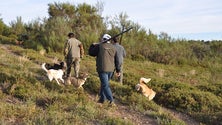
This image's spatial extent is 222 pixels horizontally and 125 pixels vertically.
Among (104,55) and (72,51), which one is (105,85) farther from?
(72,51)

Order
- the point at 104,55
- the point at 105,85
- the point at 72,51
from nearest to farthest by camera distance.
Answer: the point at 104,55 → the point at 105,85 → the point at 72,51

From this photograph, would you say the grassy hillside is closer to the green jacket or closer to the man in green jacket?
the man in green jacket

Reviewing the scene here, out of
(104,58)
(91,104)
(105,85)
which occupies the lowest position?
(91,104)

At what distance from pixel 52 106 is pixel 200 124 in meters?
3.55

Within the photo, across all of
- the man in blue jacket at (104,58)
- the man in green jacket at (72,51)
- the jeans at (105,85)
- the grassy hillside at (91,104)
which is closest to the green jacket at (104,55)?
the man in blue jacket at (104,58)

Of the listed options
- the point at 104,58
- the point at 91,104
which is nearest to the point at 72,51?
the point at 104,58

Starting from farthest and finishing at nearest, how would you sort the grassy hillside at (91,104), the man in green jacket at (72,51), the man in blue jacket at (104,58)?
1. the man in green jacket at (72,51)
2. the man in blue jacket at (104,58)
3. the grassy hillside at (91,104)

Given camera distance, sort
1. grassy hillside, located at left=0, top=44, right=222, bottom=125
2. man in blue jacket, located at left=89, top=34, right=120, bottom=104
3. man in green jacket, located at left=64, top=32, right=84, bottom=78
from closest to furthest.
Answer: grassy hillside, located at left=0, top=44, right=222, bottom=125, man in blue jacket, located at left=89, top=34, right=120, bottom=104, man in green jacket, located at left=64, top=32, right=84, bottom=78

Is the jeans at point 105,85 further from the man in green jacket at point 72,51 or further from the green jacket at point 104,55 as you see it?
the man in green jacket at point 72,51

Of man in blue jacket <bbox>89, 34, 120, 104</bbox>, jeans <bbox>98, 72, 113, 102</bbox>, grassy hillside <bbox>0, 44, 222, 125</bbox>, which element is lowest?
grassy hillside <bbox>0, 44, 222, 125</bbox>

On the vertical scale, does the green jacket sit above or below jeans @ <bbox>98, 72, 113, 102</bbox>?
above

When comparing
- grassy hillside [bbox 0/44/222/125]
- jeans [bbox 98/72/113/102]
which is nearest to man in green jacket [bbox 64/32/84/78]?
grassy hillside [bbox 0/44/222/125]

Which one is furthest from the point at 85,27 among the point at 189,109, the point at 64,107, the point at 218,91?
the point at 64,107

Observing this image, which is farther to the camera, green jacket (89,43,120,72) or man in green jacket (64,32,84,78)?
man in green jacket (64,32,84,78)
